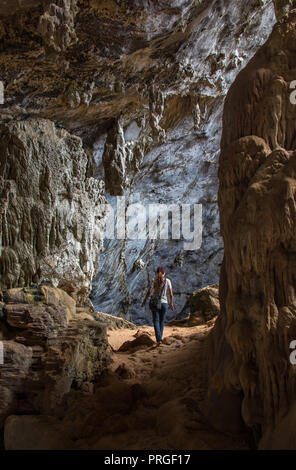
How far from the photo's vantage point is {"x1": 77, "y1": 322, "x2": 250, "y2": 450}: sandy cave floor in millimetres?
3295

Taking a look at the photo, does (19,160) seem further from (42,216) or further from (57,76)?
(57,76)

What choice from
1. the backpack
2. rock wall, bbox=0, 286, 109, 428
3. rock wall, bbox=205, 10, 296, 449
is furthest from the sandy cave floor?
the backpack

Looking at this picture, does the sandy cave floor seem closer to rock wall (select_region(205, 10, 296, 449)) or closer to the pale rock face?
rock wall (select_region(205, 10, 296, 449))

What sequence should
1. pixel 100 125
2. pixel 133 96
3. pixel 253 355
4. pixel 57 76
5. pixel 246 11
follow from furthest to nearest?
1. pixel 100 125
2. pixel 133 96
3. pixel 246 11
4. pixel 57 76
5. pixel 253 355

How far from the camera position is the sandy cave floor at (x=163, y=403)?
329 cm

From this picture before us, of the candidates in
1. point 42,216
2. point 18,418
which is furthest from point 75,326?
point 42,216

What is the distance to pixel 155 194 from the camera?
1514 cm

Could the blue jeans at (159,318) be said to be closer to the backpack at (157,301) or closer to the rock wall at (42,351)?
the backpack at (157,301)

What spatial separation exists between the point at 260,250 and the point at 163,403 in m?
2.33

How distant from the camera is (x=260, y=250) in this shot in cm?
312

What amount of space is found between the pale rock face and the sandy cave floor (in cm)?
225

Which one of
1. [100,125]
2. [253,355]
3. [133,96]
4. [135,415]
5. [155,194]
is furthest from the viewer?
[155,194]

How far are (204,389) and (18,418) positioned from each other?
2036 mm

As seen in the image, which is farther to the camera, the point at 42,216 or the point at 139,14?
the point at 42,216
